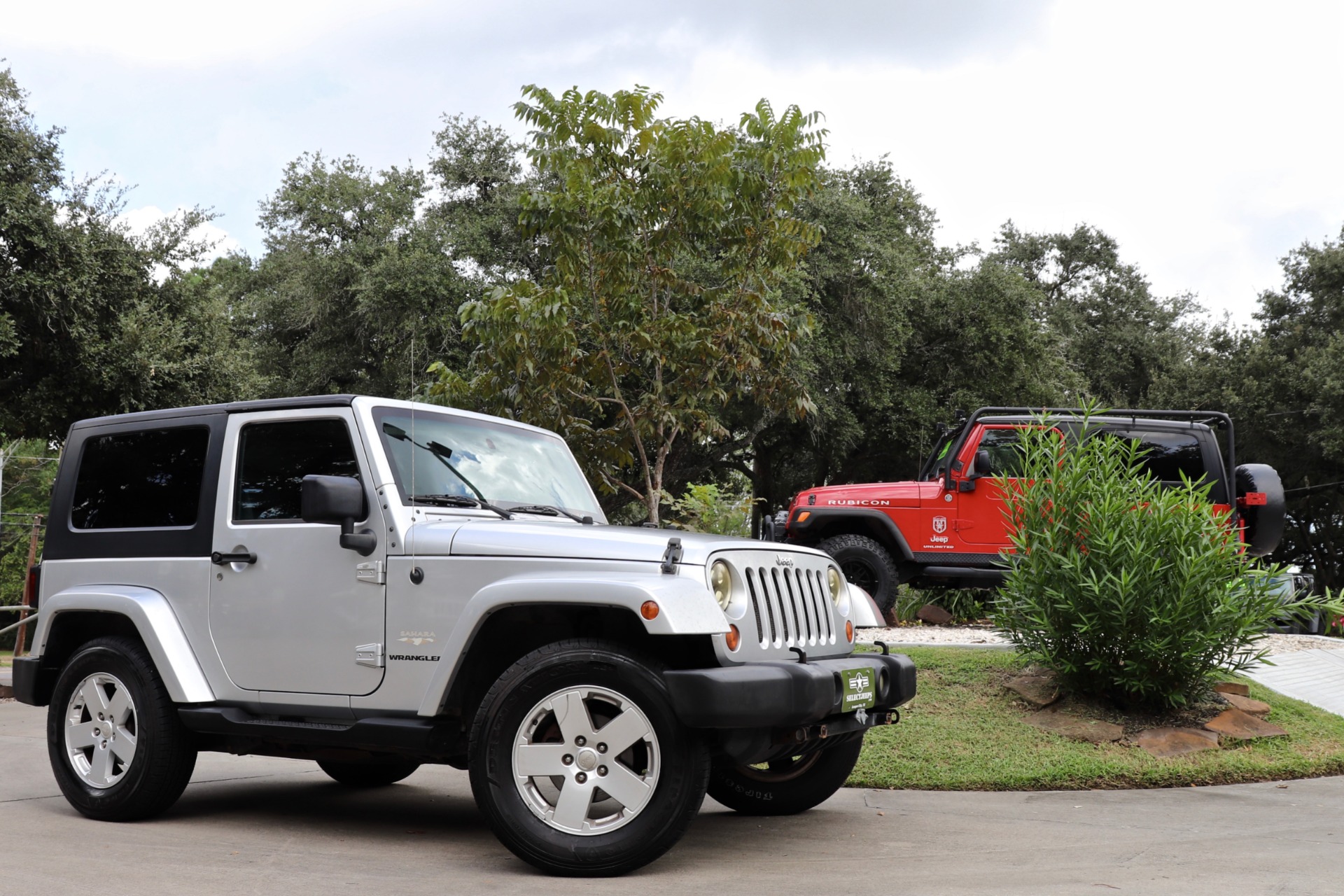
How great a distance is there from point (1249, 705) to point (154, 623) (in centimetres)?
701

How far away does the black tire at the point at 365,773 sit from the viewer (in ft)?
23.4

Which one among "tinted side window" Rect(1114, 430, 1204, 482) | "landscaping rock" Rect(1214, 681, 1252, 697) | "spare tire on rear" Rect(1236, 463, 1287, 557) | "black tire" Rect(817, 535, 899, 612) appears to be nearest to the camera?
"landscaping rock" Rect(1214, 681, 1252, 697)

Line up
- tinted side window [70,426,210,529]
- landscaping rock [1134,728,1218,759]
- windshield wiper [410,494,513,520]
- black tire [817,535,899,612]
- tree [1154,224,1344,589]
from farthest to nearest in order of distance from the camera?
tree [1154,224,1344,589] → black tire [817,535,899,612] → landscaping rock [1134,728,1218,759] → tinted side window [70,426,210,529] → windshield wiper [410,494,513,520]

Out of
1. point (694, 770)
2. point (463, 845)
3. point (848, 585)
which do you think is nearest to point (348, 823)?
point (463, 845)

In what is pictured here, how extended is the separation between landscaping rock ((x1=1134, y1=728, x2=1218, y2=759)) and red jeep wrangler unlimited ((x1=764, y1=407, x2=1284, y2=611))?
4.50 m

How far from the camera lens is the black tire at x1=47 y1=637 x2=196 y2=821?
5.80m

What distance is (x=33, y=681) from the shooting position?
6281 mm

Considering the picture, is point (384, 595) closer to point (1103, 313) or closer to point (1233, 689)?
point (1233, 689)

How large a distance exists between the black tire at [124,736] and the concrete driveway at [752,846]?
5.2 inches

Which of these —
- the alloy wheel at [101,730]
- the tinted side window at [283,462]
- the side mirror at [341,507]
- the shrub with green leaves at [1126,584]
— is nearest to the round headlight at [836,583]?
the side mirror at [341,507]

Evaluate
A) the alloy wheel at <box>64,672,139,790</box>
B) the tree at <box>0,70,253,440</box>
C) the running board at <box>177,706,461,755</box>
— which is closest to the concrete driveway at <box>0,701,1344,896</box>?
the alloy wheel at <box>64,672,139,790</box>

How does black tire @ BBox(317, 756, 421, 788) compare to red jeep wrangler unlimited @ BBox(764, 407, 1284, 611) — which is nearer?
black tire @ BBox(317, 756, 421, 788)

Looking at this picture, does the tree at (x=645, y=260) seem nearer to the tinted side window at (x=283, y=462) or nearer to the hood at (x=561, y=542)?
the tinted side window at (x=283, y=462)

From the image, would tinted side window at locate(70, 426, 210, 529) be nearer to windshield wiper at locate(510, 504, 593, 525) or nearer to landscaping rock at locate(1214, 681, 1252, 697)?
windshield wiper at locate(510, 504, 593, 525)
